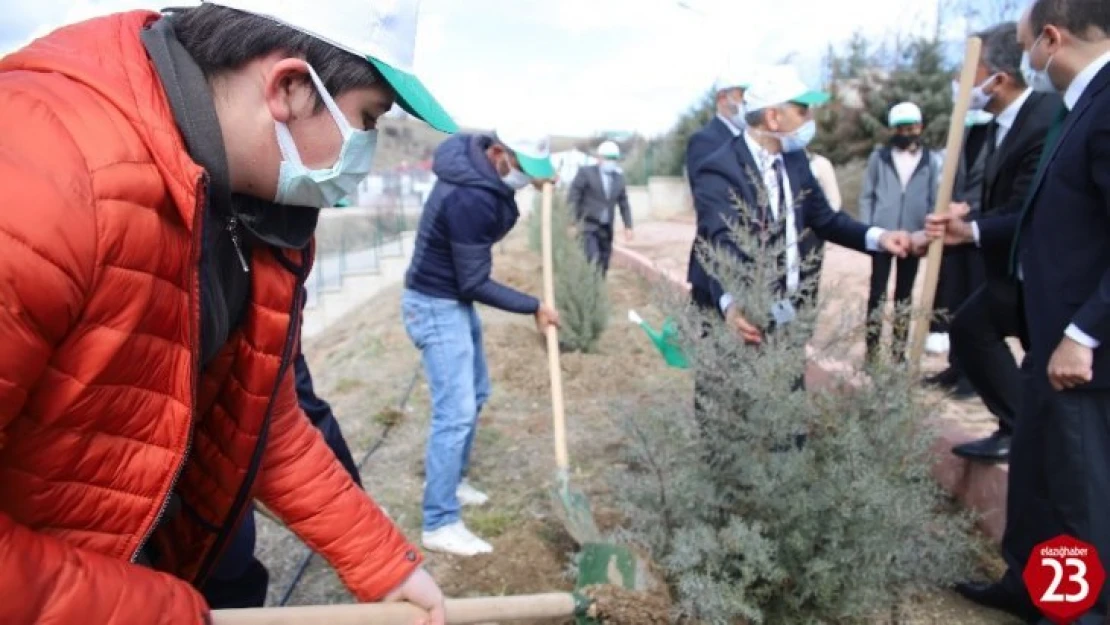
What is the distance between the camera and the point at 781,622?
96.8 inches

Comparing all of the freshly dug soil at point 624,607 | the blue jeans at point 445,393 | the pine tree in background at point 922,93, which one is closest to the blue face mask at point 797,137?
the blue jeans at point 445,393

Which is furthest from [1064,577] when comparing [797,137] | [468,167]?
[468,167]

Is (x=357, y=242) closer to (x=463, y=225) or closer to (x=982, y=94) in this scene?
(x=463, y=225)

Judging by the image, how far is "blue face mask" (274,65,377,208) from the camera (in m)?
1.29

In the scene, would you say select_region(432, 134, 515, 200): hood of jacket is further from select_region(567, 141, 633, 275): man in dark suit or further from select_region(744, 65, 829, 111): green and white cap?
select_region(567, 141, 633, 275): man in dark suit

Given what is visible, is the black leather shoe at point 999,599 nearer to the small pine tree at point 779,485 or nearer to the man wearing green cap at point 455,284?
the small pine tree at point 779,485

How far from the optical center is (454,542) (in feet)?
10.8

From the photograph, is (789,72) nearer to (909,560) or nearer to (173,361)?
(909,560)

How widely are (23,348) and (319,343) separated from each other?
35.1 ft

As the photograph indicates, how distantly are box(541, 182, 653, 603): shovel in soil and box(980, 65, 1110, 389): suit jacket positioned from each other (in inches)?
55.0

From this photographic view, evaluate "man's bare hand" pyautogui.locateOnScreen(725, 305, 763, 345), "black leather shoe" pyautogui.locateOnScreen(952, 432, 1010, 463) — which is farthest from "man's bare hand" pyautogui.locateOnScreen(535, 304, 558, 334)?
"black leather shoe" pyautogui.locateOnScreen(952, 432, 1010, 463)

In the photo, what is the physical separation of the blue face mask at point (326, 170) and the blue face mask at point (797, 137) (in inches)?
83.1

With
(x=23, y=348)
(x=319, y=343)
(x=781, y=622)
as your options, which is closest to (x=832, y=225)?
(x=781, y=622)

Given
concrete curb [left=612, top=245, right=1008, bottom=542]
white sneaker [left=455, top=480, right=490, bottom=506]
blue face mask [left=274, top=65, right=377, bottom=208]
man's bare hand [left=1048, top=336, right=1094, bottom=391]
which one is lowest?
white sneaker [left=455, top=480, right=490, bottom=506]
